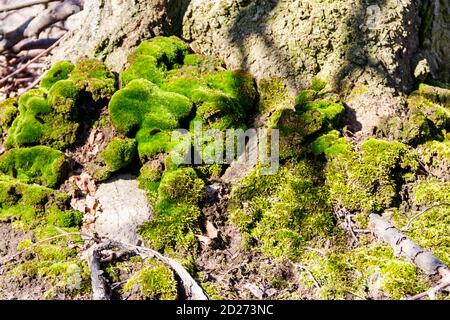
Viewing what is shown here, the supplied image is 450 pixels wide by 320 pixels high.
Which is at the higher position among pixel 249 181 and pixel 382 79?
pixel 382 79

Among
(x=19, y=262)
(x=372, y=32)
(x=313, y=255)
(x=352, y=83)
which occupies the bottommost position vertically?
(x=313, y=255)

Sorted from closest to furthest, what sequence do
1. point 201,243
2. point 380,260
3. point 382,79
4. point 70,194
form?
point 380,260 < point 201,243 < point 70,194 < point 382,79

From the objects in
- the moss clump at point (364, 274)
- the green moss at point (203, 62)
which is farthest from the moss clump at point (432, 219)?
the green moss at point (203, 62)

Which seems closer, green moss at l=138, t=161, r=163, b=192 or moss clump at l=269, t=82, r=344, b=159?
green moss at l=138, t=161, r=163, b=192

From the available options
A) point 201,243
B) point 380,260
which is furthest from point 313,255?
Answer: point 201,243

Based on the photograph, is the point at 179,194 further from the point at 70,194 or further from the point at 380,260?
the point at 380,260

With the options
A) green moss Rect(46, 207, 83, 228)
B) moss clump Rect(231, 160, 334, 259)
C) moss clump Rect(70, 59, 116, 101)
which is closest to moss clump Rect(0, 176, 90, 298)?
green moss Rect(46, 207, 83, 228)

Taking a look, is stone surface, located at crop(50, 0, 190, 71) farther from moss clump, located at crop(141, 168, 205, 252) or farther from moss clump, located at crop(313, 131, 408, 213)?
moss clump, located at crop(313, 131, 408, 213)
